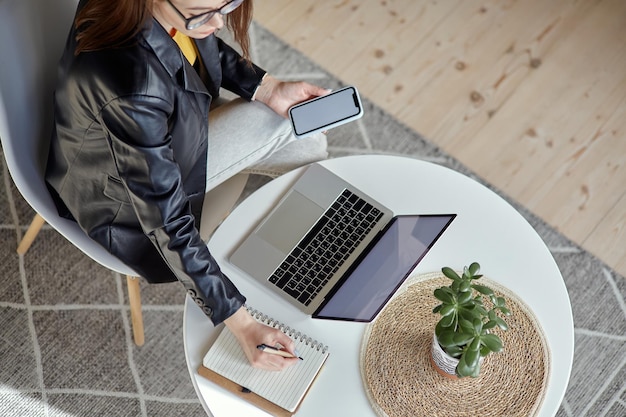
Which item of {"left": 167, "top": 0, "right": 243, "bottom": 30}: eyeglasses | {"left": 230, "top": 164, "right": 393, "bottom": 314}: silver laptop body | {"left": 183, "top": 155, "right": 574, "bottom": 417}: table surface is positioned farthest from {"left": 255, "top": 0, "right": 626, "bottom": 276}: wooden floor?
{"left": 167, "top": 0, "right": 243, "bottom": 30}: eyeglasses

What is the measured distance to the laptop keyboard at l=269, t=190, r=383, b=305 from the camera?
1.53m

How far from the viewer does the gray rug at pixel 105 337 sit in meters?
1.99

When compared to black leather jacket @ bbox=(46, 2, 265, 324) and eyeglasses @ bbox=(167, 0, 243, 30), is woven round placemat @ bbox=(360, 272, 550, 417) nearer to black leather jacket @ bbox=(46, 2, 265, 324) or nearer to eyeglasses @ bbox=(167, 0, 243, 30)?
black leather jacket @ bbox=(46, 2, 265, 324)

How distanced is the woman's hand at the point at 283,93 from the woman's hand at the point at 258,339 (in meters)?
0.51

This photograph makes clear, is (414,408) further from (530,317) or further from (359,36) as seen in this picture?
(359,36)

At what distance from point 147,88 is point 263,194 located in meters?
0.43

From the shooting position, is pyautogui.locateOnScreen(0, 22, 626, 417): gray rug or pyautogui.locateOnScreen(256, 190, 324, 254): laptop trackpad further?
pyautogui.locateOnScreen(0, 22, 626, 417): gray rug

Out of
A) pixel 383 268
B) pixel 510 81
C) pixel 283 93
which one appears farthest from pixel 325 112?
pixel 510 81

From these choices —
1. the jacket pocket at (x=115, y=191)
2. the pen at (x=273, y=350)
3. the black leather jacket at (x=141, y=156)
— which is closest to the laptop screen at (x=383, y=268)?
the pen at (x=273, y=350)

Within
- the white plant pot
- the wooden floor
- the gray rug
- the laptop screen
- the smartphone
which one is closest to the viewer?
the white plant pot

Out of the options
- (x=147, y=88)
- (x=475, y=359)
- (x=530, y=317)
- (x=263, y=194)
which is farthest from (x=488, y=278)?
(x=147, y=88)

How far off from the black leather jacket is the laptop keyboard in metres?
0.14

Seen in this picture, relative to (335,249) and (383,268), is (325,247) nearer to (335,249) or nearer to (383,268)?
(335,249)

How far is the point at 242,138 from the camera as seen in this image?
1686 mm
